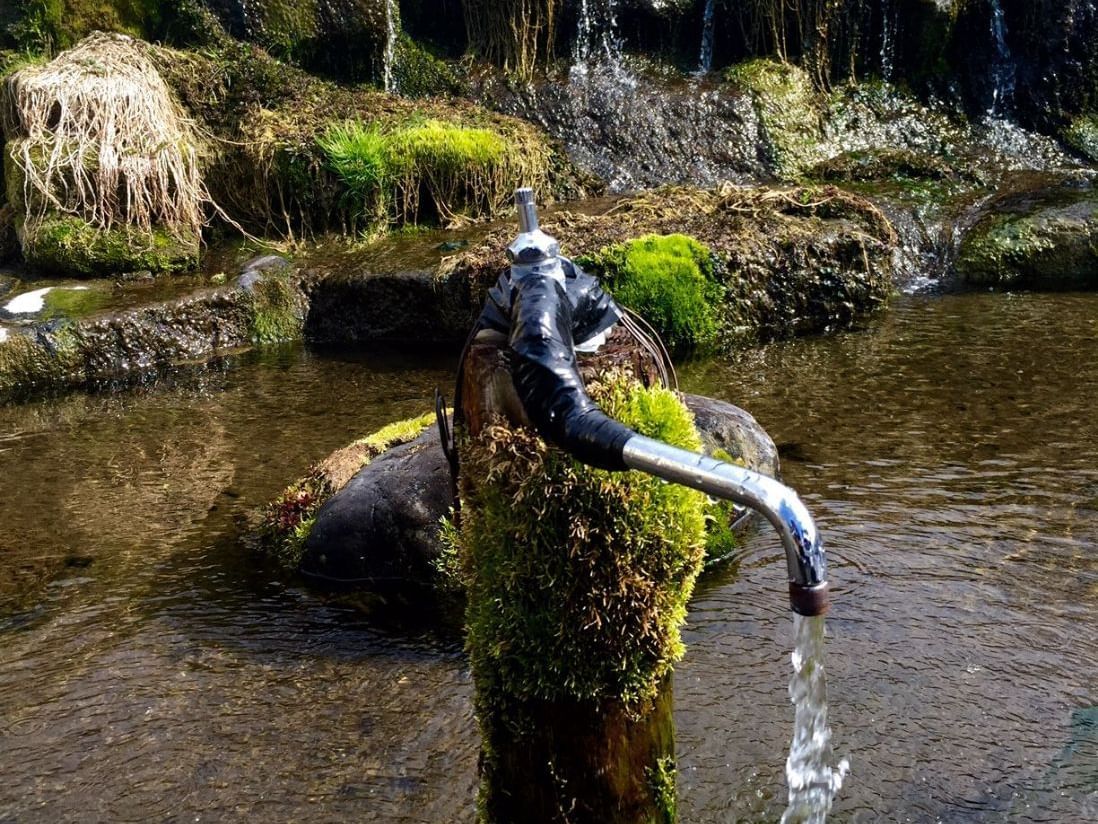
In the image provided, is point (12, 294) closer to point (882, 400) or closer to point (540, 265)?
point (882, 400)

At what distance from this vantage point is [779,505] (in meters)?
2.02

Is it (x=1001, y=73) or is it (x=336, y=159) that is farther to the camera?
(x=1001, y=73)

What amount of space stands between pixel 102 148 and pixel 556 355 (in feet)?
31.4

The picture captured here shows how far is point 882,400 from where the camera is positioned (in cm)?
752

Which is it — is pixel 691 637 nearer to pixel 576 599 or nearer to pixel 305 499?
pixel 576 599

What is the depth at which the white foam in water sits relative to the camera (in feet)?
32.1

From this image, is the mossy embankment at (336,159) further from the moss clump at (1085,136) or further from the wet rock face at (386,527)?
the moss clump at (1085,136)

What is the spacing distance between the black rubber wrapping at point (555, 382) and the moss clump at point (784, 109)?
11252 mm

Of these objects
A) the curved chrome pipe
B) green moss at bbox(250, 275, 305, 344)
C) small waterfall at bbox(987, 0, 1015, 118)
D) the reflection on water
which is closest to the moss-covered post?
the curved chrome pipe

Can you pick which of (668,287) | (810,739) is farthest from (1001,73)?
(810,739)

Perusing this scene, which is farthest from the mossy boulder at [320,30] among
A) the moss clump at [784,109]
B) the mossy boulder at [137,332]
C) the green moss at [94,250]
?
the moss clump at [784,109]

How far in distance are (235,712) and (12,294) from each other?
23.9 feet

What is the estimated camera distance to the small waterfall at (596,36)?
14016mm

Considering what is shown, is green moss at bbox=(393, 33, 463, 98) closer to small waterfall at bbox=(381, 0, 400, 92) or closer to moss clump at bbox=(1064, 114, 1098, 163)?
small waterfall at bbox=(381, 0, 400, 92)
